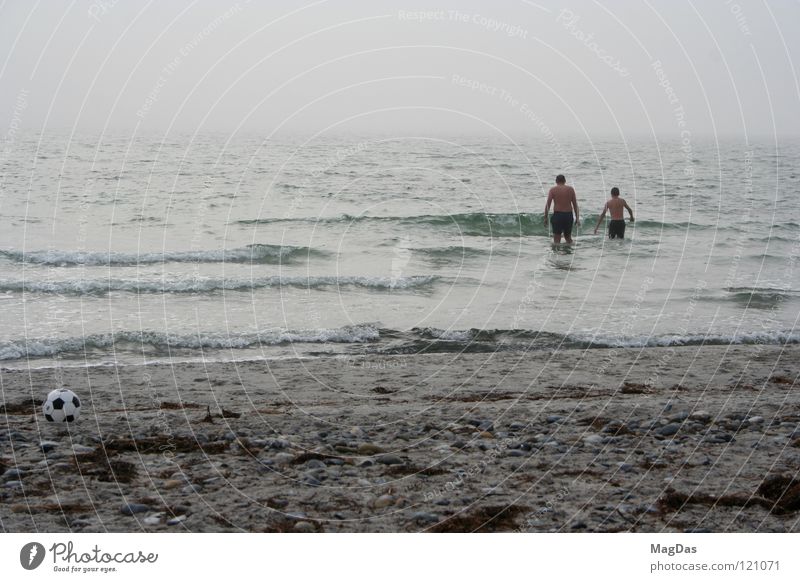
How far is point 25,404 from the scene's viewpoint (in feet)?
34.1

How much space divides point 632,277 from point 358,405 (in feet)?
41.3

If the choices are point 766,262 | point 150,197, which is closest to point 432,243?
point 766,262

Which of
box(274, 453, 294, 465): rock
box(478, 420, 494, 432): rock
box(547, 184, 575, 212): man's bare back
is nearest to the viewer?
box(274, 453, 294, 465): rock

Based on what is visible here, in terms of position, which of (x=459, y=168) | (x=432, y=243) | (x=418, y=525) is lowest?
(x=418, y=525)

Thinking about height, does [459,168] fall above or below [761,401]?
above

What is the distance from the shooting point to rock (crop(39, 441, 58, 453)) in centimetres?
804

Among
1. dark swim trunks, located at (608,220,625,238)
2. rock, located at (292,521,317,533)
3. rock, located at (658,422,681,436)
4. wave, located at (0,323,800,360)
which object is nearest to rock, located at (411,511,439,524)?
rock, located at (292,521,317,533)

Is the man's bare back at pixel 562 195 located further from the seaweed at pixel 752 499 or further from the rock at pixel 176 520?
the rock at pixel 176 520

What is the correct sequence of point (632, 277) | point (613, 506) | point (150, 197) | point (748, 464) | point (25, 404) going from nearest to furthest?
point (613, 506) → point (748, 464) → point (25, 404) → point (632, 277) → point (150, 197)

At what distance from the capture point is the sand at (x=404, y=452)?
668 cm

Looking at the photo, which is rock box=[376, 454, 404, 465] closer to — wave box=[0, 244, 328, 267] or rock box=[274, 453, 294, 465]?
rock box=[274, 453, 294, 465]

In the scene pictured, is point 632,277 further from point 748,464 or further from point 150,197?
point 150,197

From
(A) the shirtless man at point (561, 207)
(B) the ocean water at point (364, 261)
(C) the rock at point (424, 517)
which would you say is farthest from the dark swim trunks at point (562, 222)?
(C) the rock at point (424, 517)

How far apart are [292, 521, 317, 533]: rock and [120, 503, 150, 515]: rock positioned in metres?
1.25
